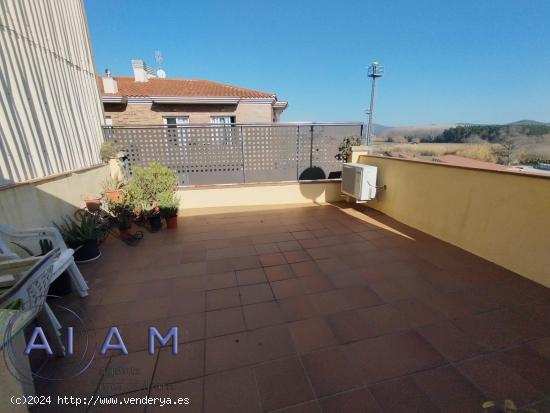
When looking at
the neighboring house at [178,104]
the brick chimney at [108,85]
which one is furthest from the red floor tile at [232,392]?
the brick chimney at [108,85]

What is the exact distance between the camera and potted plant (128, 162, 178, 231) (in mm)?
3932

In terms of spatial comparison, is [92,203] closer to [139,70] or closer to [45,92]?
[45,92]

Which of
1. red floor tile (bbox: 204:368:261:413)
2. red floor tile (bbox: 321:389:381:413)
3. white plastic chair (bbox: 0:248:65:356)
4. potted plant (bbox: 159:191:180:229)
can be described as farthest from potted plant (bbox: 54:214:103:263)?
red floor tile (bbox: 321:389:381:413)

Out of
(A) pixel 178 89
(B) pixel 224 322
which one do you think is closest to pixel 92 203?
(B) pixel 224 322

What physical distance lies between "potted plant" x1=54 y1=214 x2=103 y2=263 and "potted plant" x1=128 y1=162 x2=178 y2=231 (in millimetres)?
960

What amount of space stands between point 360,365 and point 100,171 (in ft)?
15.9

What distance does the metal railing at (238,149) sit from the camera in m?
4.78

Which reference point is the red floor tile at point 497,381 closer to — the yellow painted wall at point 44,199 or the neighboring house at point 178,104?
the yellow painted wall at point 44,199

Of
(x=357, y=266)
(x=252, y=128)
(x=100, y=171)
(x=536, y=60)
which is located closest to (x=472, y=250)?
(x=357, y=266)

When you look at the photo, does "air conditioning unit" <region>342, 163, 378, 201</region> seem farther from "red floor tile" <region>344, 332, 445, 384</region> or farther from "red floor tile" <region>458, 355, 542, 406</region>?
"red floor tile" <region>458, 355, 542, 406</region>

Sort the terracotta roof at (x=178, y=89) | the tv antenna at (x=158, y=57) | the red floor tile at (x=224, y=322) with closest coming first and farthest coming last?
the red floor tile at (x=224, y=322) < the terracotta roof at (x=178, y=89) < the tv antenna at (x=158, y=57)

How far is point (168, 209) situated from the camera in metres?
3.95

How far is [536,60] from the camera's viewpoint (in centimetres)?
864

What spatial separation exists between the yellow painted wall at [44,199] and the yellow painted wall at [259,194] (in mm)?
1680
